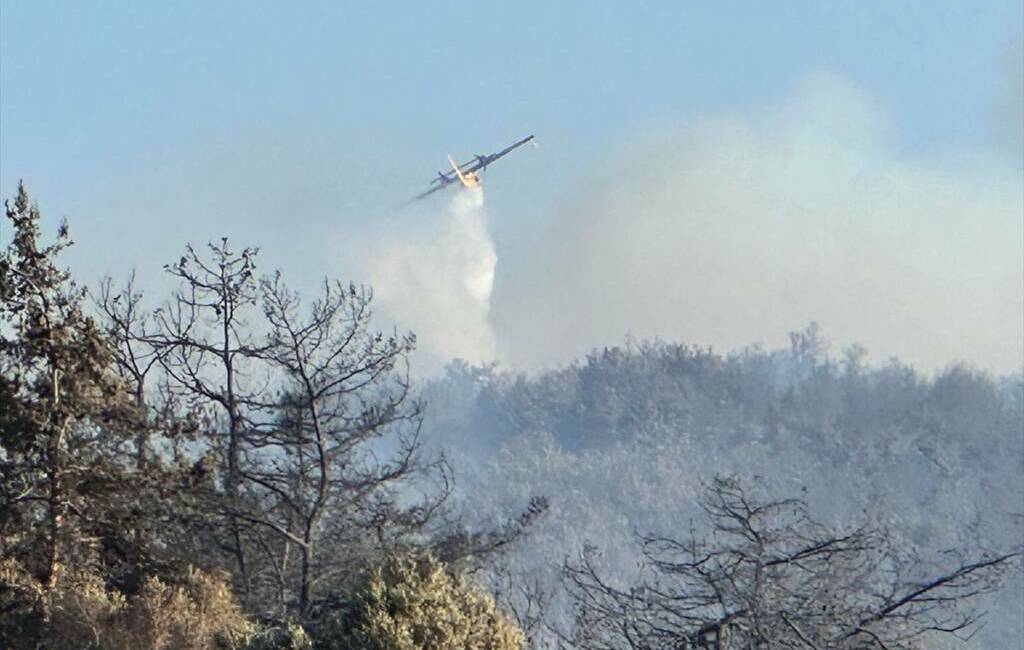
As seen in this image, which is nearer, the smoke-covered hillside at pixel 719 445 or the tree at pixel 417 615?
the tree at pixel 417 615

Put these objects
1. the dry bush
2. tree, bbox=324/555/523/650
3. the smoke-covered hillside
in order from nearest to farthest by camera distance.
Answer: tree, bbox=324/555/523/650
the dry bush
the smoke-covered hillside

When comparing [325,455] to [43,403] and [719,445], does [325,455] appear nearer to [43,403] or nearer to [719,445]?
[43,403]

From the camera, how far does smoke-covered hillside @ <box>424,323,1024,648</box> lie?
397ft

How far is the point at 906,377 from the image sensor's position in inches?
5679

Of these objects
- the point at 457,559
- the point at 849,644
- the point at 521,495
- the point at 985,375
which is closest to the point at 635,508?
the point at 521,495

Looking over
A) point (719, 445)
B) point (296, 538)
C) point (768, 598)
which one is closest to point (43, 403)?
point (296, 538)

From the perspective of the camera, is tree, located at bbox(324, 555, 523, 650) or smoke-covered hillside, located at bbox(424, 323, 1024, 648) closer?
tree, located at bbox(324, 555, 523, 650)

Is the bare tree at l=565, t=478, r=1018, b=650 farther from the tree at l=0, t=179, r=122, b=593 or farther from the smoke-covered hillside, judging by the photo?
the smoke-covered hillside

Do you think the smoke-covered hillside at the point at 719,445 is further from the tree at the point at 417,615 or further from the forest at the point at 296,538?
the tree at the point at 417,615

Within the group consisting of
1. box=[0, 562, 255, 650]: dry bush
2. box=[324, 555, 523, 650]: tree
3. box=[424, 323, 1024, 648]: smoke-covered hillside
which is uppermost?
box=[424, 323, 1024, 648]: smoke-covered hillside

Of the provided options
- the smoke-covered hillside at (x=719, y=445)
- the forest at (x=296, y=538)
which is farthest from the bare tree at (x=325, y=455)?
the smoke-covered hillside at (x=719, y=445)

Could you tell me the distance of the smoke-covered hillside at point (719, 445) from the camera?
4759 inches

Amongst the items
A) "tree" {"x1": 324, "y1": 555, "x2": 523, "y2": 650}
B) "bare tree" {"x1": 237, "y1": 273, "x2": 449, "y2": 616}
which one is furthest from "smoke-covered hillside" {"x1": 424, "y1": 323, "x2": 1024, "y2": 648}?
"tree" {"x1": 324, "y1": 555, "x2": 523, "y2": 650}

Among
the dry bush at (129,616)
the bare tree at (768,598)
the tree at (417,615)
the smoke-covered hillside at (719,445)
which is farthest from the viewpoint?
the smoke-covered hillside at (719,445)
